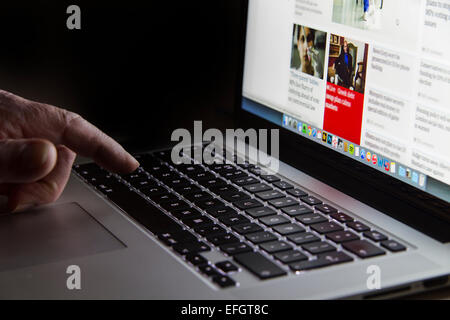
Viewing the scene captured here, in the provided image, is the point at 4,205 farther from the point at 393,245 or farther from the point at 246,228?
the point at 393,245

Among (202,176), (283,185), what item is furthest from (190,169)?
(283,185)

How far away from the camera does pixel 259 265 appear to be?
2.48 ft

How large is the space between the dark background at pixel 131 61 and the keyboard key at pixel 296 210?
12.7 inches

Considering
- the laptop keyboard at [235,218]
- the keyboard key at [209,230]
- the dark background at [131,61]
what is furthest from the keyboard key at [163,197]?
the dark background at [131,61]

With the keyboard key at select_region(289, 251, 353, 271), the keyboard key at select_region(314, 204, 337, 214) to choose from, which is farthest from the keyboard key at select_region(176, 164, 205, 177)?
the keyboard key at select_region(289, 251, 353, 271)

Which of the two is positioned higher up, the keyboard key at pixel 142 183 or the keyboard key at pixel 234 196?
the keyboard key at pixel 234 196

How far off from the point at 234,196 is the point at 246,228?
0.11 meters

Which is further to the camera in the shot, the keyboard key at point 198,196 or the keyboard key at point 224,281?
the keyboard key at point 198,196

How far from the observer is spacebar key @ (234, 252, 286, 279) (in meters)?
0.74

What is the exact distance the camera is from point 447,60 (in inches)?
31.4

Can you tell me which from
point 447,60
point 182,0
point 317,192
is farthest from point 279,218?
point 182,0

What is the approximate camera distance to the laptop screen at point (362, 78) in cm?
83

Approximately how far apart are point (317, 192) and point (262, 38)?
11.1 inches

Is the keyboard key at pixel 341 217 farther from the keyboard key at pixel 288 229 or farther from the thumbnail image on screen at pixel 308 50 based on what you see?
the thumbnail image on screen at pixel 308 50
